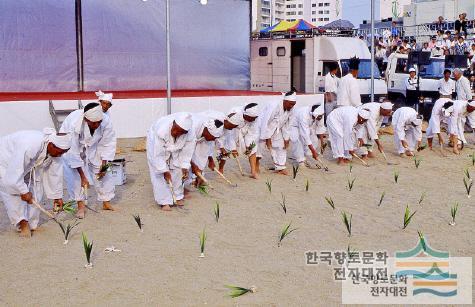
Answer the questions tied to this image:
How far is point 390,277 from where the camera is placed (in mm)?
5367

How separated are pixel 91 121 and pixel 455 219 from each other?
444cm

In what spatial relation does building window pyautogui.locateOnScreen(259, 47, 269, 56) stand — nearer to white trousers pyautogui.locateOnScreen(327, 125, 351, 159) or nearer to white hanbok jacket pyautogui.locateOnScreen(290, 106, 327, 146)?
white trousers pyautogui.locateOnScreen(327, 125, 351, 159)

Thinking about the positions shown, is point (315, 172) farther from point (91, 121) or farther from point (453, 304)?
point (453, 304)

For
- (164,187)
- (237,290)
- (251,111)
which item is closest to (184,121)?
(164,187)

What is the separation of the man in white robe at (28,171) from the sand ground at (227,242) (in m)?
0.30

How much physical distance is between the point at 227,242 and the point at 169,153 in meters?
1.80

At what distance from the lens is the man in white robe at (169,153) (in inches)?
306

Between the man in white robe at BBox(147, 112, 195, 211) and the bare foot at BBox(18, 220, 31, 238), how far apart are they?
1660 millimetres

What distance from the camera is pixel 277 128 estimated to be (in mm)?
10398

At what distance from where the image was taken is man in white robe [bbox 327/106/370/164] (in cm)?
1131

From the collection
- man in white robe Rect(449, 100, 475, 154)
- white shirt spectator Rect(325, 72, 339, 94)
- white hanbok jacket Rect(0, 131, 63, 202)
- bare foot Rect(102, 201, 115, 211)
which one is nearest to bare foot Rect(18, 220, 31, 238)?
white hanbok jacket Rect(0, 131, 63, 202)

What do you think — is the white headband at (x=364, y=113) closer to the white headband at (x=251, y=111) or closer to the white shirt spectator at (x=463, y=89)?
the white headband at (x=251, y=111)

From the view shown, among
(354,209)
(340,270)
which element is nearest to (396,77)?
(354,209)

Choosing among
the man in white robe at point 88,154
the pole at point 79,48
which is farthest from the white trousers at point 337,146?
the pole at point 79,48
